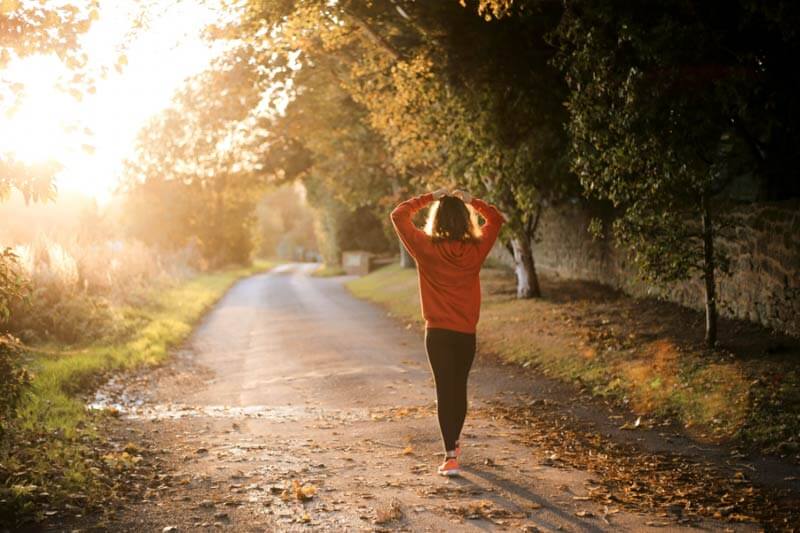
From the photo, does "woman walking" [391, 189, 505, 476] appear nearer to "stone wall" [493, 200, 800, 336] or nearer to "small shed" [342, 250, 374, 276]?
"stone wall" [493, 200, 800, 336]

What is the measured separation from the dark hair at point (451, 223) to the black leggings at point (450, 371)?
776mm

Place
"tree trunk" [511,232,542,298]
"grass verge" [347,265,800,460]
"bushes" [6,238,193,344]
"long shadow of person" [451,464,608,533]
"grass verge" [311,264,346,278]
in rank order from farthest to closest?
"grass verge" [311,264,346,278] < "tree trunk" [511,232,542,298] < "bushes" [6,238,193,344] < "grass verge" [347,265,800,460] < "long shadow of person" [451,464,608,533]

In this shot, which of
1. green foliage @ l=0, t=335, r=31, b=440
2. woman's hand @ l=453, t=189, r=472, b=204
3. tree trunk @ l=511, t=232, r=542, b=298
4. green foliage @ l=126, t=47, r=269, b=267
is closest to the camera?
green foliage @ l=0, t=335, r=31, b=440

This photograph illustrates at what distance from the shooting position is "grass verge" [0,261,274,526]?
6.62m

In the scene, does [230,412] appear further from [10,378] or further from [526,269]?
[526,269]

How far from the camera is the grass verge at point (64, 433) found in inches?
261

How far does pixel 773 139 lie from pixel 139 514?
11.3m

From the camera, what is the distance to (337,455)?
816 centimetres

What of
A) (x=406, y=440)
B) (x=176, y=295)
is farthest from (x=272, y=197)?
(x=406, y=440)

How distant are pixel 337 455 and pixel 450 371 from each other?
61.0 inches

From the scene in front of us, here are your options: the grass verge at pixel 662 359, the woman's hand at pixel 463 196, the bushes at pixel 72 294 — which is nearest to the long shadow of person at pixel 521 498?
the woman's hand at pixel 463 196

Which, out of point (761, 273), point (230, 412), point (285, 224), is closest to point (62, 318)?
point (230, 412)

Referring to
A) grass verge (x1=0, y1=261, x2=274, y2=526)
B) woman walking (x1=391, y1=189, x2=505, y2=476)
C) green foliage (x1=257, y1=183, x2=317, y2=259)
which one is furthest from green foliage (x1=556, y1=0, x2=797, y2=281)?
green foliage (x1=257, y1=183, x2=317, y2=259)

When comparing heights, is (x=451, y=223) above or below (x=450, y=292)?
above
